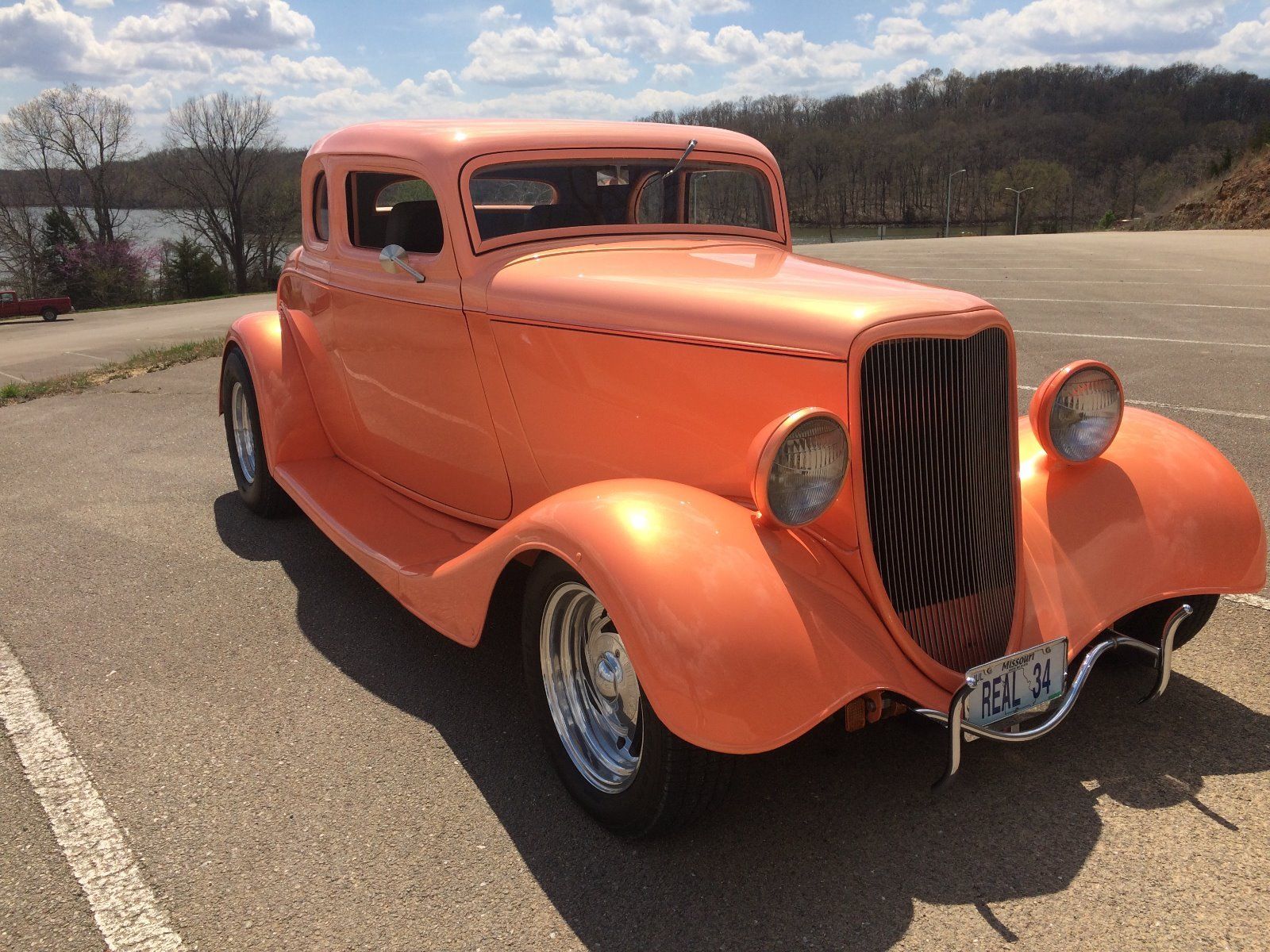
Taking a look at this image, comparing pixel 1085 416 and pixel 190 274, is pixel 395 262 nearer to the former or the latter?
pixel 1085 416

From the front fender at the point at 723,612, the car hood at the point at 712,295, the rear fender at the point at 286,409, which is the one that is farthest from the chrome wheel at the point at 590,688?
the rear fender at the point at 286,409

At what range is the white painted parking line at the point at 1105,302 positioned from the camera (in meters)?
11.9

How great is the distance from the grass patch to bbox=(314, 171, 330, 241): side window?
5.39 meters

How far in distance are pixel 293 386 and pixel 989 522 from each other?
3396 millimetres

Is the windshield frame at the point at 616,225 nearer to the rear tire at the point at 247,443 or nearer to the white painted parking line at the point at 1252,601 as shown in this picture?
the rear tire at the point at 247,443

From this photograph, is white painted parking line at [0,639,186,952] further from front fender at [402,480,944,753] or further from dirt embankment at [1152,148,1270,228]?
dirt embankment at [1152,148,1270,228]

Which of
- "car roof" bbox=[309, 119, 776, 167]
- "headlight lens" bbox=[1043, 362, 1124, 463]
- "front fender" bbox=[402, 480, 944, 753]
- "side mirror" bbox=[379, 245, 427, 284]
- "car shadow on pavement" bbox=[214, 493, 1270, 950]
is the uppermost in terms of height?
"car roof" bbox=[309, 119, 776, 167]

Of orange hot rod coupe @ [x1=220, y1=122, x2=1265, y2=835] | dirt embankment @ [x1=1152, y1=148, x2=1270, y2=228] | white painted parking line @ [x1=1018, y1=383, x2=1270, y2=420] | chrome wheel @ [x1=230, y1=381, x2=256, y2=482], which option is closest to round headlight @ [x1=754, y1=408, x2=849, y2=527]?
orange hot rod coupe @ [x1=220, y1=122, x2=1265, y2=835]

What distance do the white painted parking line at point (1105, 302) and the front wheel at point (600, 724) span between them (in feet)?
38.9

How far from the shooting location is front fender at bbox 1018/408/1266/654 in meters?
2.74

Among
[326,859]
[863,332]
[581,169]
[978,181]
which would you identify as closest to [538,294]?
[581,169]

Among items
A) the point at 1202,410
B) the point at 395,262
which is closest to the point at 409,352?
the point at 395,262

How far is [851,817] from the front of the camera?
257 centimetres

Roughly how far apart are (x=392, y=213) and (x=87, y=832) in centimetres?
248
